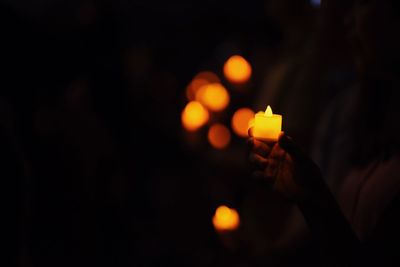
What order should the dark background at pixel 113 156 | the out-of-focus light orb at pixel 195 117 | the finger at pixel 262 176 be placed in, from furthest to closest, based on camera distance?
the out-of-focus light orb at pixel 195 117
the dark background at pixel 113 156
the finger at pixel 262 176

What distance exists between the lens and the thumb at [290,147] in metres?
1.55

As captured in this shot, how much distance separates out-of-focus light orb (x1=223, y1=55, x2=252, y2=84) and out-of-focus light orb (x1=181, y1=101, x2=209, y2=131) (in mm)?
252

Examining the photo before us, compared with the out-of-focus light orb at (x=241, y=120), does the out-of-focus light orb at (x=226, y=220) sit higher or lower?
lower

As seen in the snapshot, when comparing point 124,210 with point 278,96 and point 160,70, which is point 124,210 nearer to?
point 160,70

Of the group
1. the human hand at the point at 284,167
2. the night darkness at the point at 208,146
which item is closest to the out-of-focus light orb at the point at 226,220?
the night darkness at the point at 208,146

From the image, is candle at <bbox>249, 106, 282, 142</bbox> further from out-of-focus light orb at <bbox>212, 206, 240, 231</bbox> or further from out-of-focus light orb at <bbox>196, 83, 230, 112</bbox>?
out-of-focus light orb at <bbox>196, 83, 230, 112</bbox>

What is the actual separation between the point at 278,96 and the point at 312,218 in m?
1.40

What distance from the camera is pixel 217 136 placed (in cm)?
338

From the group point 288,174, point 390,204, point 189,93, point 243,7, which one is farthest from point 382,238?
point 243,7

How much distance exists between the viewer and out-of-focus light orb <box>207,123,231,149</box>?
332 cm

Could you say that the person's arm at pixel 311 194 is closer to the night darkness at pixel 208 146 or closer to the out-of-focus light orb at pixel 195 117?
the night darkness at pixel 208 146

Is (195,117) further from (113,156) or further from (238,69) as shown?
(113,156)

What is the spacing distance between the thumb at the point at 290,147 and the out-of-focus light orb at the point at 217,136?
1.73 m

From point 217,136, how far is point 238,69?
1.32 feet
